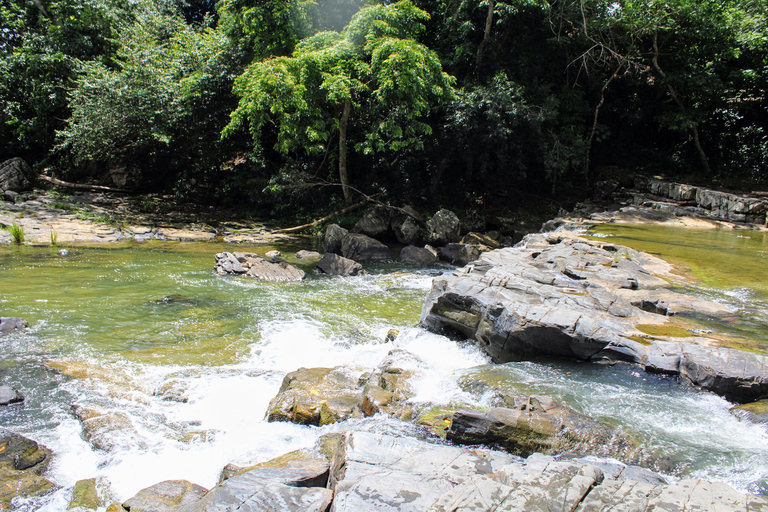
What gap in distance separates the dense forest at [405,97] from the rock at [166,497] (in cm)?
1060

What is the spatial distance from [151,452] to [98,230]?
Answer: 1234 centimetres

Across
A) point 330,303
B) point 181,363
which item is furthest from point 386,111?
point 181,363

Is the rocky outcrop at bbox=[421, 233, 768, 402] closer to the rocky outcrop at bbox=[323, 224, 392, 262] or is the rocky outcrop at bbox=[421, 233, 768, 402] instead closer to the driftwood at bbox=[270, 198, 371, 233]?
the rocky outcrop at bbox=[323, 224, 392, 262]

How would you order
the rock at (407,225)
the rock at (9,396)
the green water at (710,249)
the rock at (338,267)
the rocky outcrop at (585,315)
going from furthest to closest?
the rock at (407,225)
the rock at (338,267)
the green water at (710,249)
the rock at (9,396)
the rocky outcrop at (585,315)

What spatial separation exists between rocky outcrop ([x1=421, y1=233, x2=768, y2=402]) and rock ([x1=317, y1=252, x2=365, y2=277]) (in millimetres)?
3745

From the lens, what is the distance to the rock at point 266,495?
2736 mm

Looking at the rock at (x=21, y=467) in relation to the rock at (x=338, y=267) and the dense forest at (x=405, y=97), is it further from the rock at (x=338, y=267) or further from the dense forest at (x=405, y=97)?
the dense forest at (x=405, y=97)

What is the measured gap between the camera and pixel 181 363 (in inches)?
229

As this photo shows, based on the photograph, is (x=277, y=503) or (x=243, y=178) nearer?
(x=277, y=503)

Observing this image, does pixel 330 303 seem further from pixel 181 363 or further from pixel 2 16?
pixel 2 16

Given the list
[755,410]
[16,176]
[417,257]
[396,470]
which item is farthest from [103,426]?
[16,176]

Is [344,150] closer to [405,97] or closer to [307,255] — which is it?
[405,97]

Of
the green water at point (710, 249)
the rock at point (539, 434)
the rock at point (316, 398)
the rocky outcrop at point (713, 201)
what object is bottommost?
the rock at point (316, 398)

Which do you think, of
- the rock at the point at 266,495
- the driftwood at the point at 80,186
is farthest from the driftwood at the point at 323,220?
the rock at the point at 266,495
